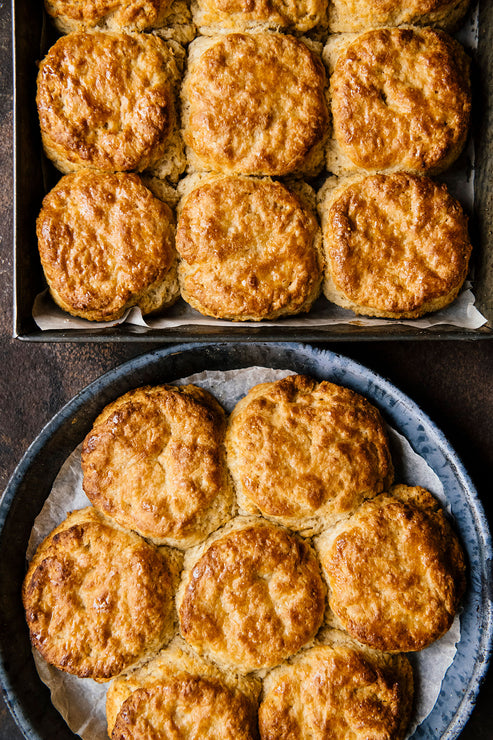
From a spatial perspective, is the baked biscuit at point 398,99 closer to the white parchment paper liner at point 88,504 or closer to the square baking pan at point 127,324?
the square baking pan at point 127,324

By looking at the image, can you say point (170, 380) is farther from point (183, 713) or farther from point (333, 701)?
point (333, 701)

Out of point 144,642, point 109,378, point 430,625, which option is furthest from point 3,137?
point 430,625

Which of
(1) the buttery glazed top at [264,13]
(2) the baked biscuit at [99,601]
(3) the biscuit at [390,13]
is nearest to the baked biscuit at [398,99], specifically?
(3) the biscuit at [390,13]

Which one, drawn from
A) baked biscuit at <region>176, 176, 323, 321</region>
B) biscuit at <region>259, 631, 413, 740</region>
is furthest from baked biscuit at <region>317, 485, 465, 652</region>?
baked biscuit at <region>176, 176, 323, 321</region>

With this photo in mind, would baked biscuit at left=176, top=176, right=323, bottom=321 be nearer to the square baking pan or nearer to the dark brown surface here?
the square baking pan

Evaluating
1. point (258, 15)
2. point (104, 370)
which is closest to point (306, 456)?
point (104, 370)

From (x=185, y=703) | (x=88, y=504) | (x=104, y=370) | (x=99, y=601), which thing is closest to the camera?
(x=185, y=703)
